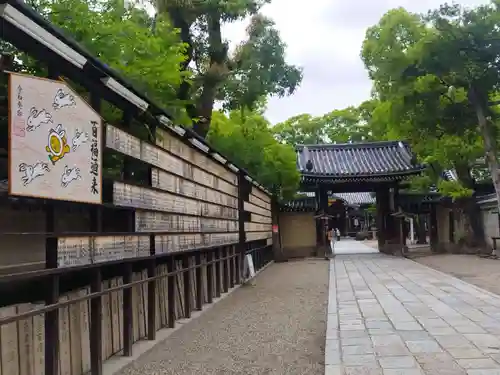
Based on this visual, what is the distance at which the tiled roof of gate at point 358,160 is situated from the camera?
2575cm

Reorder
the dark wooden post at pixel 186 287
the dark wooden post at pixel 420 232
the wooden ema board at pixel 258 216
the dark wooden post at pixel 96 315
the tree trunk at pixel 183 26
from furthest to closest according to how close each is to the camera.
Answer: the dark wooden post at pixel 420 232, the wooden ema board at pixel 258 216, the tree trunk at pixel 183 26, the dark wooden post at pixel 186 287, the dark wooden post at pixel 96 315

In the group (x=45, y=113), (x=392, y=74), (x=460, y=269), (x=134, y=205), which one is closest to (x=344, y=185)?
(x=392, y=74)

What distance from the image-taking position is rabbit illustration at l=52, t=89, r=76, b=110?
13.4 ft

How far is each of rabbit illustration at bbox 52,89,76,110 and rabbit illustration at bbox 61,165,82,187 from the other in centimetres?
50

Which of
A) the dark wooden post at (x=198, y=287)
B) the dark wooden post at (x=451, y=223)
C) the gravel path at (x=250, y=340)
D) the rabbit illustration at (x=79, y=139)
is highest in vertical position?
the rabbit illustration at (x=79, y=139)

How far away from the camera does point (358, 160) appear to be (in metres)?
28.2

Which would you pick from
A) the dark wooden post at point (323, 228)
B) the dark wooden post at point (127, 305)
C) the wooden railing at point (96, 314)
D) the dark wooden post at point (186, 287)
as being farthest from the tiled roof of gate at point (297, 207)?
the dark wooden post at point (127, 305)

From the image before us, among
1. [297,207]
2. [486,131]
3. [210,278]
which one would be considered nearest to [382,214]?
[297,207]

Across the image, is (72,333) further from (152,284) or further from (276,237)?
(276,237)

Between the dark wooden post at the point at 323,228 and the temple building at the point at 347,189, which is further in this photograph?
the temple building at the point at 347,189

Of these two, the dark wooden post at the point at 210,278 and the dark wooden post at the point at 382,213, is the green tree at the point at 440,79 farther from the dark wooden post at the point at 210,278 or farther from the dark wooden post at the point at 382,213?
the dark wooden post at the point at 210,278

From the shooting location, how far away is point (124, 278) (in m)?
5.91

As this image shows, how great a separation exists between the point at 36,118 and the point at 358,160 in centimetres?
2553

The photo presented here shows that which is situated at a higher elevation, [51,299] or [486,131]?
[486,131]
